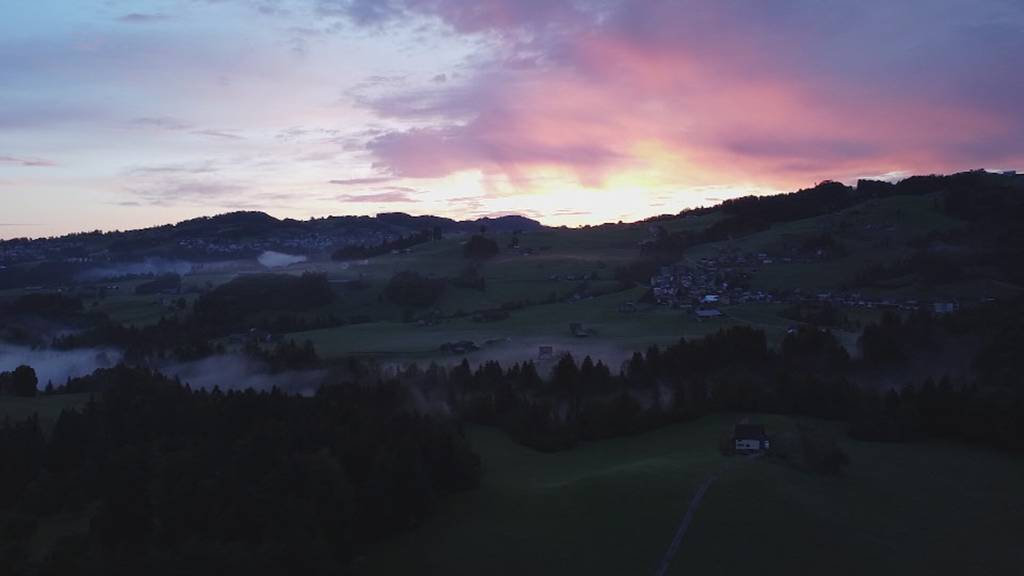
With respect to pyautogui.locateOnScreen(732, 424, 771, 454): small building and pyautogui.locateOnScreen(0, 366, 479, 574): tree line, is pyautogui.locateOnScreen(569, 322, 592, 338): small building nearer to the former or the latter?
pyautogui.locateOnScreen(0, 366, 479, 574): tree line

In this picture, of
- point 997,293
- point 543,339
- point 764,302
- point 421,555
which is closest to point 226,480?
point 421,555

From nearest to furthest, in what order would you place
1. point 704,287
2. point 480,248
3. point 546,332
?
point 546,332
point 704,287
point 480,248

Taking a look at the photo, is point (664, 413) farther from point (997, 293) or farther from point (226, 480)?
point (997, 293)

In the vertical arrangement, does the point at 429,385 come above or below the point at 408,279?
below

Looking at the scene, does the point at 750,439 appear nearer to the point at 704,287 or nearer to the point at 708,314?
the point at 708,314

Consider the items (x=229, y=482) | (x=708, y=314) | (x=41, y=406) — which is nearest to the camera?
(x=229, y=482)

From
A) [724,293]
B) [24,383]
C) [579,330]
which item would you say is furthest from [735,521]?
[724,293]

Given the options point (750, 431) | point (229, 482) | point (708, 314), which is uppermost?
point (708, 314)

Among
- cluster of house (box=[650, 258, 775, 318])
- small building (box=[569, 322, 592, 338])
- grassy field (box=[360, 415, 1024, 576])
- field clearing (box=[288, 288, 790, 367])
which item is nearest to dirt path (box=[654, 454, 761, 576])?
grassy field (box=[360, 415, 1024, 576])
